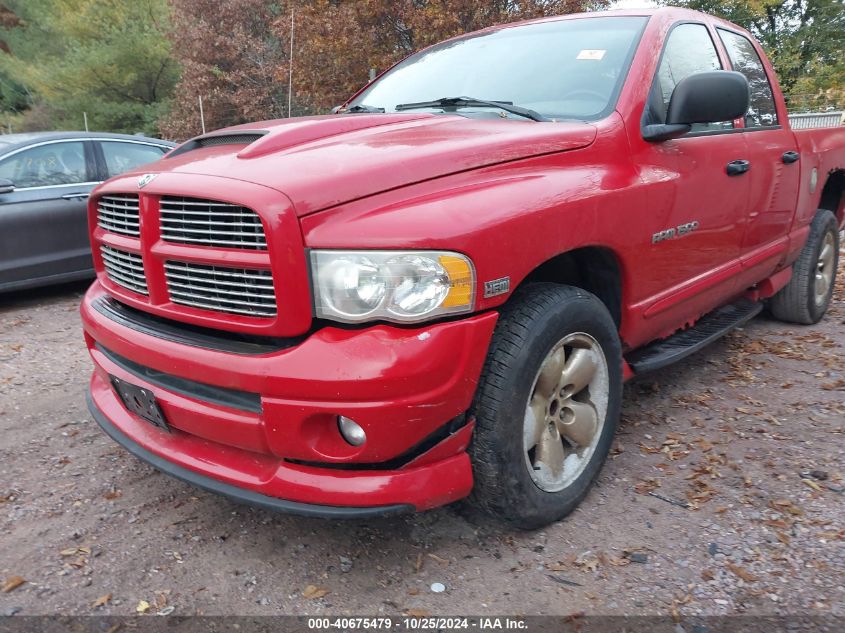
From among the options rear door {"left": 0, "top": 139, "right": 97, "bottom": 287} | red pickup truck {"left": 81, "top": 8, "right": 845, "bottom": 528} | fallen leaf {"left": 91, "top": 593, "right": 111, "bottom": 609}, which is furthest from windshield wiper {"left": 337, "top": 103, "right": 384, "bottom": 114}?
rear door {"left": 0, "top": 139, "right": 97, "bottom": 287}

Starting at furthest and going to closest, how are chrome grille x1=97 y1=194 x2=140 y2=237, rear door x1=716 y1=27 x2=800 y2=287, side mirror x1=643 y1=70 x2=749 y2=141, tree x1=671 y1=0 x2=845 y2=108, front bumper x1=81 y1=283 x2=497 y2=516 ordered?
tree x1=671 y1=0 x2=845 y2=108, rear door x1=716 y1=27 x2=800 y2=287, side mirror x1=643 y1=70 x2=749 y2=141, chrome grille x1=97 y1=194 x2=140 y2=237, front bumper x1=81 y1=283 x2=497 y2=516

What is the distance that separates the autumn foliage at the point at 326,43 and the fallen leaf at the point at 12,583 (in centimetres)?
1184

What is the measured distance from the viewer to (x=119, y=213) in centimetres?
250

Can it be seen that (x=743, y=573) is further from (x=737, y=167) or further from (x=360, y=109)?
(x=360, y=109)

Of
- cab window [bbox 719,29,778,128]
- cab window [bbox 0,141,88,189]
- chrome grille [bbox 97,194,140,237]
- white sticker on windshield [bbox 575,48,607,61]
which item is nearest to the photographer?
chrome grille [bbox 97,194,140,237]

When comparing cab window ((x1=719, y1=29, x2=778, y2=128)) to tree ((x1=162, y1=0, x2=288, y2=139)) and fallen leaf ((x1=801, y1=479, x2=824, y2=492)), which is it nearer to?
fallen leaf ((x1=801, y1=479, x2=824, y2=492))

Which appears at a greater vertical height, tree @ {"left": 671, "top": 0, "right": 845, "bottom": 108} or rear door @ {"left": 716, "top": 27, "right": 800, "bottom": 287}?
tree @ {"left": 671, "top": 0, "right": 845, "bottom": 108}

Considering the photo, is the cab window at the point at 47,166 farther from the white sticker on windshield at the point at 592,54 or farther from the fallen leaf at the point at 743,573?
the fallen leaf at the point at 743,573

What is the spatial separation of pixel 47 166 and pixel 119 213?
4.16 meters

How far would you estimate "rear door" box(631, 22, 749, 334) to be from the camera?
277cm

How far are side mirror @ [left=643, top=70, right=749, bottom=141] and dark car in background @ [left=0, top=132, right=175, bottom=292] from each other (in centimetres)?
451

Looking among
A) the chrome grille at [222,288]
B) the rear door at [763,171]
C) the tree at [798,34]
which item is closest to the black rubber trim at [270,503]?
the chrome grille at [222,288]

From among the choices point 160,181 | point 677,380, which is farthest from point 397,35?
point 160,181

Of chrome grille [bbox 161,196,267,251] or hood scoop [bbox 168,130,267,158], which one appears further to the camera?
hood scoop [bbox 168,130,267,158]
